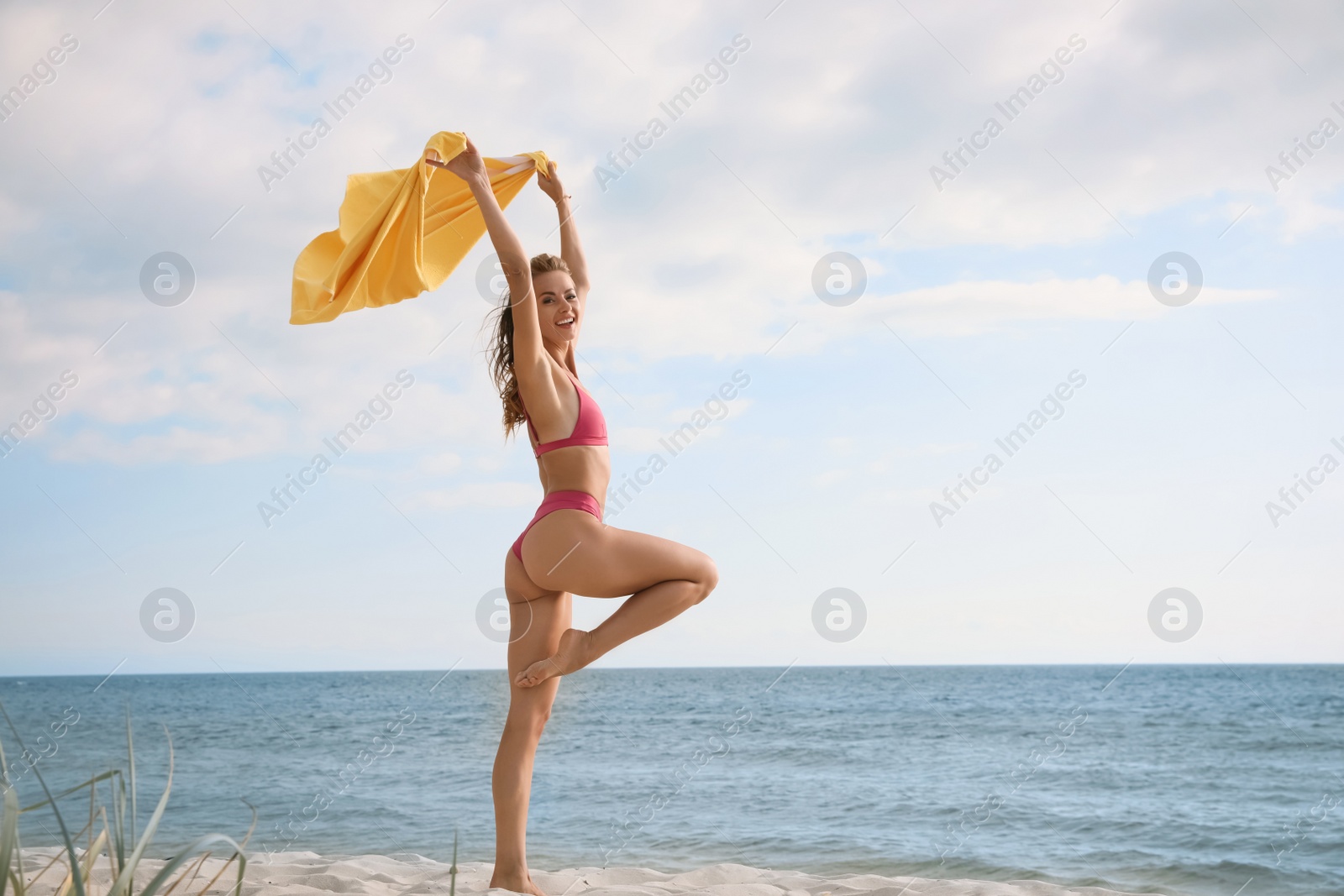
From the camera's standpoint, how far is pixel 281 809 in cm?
1175

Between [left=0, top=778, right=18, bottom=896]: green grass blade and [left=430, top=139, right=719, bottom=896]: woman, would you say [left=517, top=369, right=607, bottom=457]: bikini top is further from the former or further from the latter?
[left=0, top=778, right=18, bottom=896]: green grass blade

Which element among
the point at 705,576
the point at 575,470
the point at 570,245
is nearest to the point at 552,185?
the point at 570,245

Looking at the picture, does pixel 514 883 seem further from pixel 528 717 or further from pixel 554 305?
pixel 554 305

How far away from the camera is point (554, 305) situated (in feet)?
13.9

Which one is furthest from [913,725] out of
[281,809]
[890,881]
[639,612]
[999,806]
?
[639,612]

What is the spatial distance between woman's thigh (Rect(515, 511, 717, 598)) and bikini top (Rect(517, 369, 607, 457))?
0.94 feet

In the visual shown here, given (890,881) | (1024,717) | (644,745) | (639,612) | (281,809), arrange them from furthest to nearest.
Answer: (1024,717) → (644,745) → (281,809) → (890,881) → (639,612)

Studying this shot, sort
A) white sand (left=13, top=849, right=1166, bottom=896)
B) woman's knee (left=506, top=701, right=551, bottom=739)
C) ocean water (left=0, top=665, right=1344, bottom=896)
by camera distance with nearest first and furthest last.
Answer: woman's knee (left=506, top=701, right=551, bottom=739)
white sand (left=13, top=849, right=1166, bottom=896)
ocean water (left=0, top=665, right=1344, bottom=896)

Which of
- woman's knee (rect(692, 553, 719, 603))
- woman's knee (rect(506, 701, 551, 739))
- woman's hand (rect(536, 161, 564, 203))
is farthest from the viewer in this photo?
woman's hand (rect(536, 161, 564, 203))

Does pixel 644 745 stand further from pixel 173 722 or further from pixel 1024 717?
pixel 173 722

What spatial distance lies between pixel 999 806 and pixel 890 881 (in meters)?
8.05

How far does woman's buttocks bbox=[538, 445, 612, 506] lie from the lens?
13.0 feet

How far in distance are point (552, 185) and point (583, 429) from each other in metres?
1.26

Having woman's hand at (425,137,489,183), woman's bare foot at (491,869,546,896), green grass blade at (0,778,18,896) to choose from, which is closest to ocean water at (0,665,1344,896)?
green grass blade at (0,778,18,896)
